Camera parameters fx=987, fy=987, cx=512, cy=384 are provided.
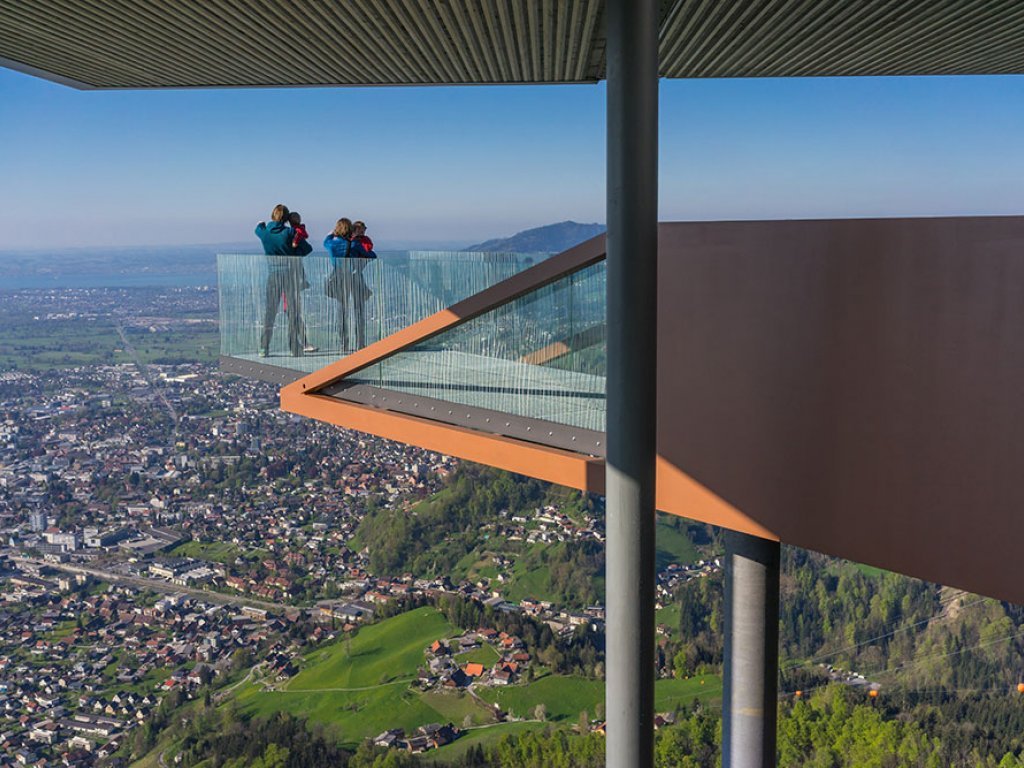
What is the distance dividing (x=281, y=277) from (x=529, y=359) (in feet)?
12.4

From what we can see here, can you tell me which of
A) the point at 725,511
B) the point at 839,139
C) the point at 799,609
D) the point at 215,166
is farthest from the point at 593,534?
the point at 215,166

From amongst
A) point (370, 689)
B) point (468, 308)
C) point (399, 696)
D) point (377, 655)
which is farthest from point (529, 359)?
point (377, 655)

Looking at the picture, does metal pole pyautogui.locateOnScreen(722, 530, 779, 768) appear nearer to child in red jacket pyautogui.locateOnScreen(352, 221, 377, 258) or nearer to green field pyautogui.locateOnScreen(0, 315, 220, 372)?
child in red jacket pyautogui.locateOnScreen(352, 221, 377, 258)

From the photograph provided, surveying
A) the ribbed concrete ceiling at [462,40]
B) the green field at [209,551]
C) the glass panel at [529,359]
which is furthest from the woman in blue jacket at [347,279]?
the green field at [209,551]

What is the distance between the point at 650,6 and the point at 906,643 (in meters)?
29.1

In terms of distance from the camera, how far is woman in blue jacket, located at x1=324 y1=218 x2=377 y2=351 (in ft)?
28.0

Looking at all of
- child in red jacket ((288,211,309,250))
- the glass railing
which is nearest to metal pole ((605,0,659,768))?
the glass railing

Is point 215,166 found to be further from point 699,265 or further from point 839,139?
point 699,265

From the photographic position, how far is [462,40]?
23.6ft

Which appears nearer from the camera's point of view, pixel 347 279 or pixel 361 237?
pixel 347 279

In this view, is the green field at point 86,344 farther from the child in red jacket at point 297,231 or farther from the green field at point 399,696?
the child in red jacket at point 297,231

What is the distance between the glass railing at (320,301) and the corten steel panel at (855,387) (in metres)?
2.40

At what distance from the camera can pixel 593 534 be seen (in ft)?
114

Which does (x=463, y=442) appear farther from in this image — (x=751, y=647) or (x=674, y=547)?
(x=674, y=547)
